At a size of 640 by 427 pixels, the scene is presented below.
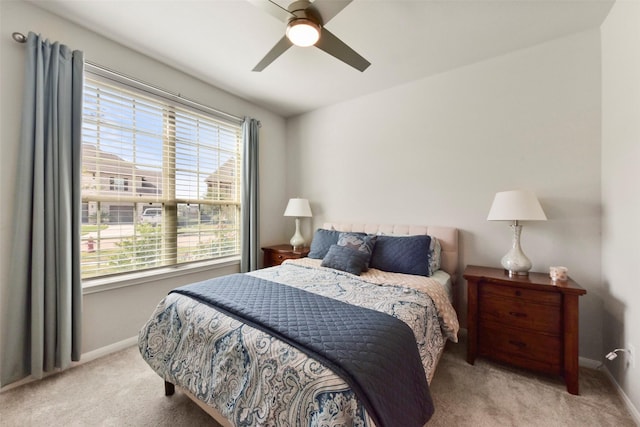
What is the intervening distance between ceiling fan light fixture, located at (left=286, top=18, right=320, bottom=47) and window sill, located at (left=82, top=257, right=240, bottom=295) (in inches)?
95.4

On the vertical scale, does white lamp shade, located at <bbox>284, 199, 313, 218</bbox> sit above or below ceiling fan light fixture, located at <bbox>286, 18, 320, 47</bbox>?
below

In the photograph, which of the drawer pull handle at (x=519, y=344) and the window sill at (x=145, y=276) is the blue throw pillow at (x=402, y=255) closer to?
the drawer pull handle at (x=519, y=344)

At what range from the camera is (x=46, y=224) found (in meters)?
1.89

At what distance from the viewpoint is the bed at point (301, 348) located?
0.98 metres

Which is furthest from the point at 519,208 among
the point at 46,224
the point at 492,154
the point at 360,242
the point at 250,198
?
the point at 46,224

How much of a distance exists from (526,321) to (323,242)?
1.87m

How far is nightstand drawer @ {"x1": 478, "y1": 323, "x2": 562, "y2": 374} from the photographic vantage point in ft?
6.06

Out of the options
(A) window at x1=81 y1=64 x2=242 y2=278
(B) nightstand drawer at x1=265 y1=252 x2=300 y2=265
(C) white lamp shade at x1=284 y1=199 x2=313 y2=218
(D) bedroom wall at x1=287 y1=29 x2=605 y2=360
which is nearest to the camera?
(D) bedroom wall at x1=287 y1=29 x2=605 y2=360

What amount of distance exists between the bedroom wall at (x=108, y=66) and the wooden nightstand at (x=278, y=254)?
44 cm

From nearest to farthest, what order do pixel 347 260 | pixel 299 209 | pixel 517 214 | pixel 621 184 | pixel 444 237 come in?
pixel 621 184, pixel 517 214, pixel 347 260, pixel 444 237, pixel 299 209

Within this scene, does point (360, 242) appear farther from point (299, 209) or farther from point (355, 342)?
point (355, 342)

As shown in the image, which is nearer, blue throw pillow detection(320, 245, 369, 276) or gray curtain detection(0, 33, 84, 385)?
gray curtain detection(0, 33, 84, 385)

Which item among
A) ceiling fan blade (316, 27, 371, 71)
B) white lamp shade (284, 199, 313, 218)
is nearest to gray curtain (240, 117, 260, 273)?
white lamp shade (284, 199, 313, 218)

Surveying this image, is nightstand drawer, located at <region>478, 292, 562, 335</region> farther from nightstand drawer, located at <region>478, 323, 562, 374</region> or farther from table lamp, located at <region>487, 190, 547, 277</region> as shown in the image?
table lamp, located at <region>487, 190, 547, 277</region>
